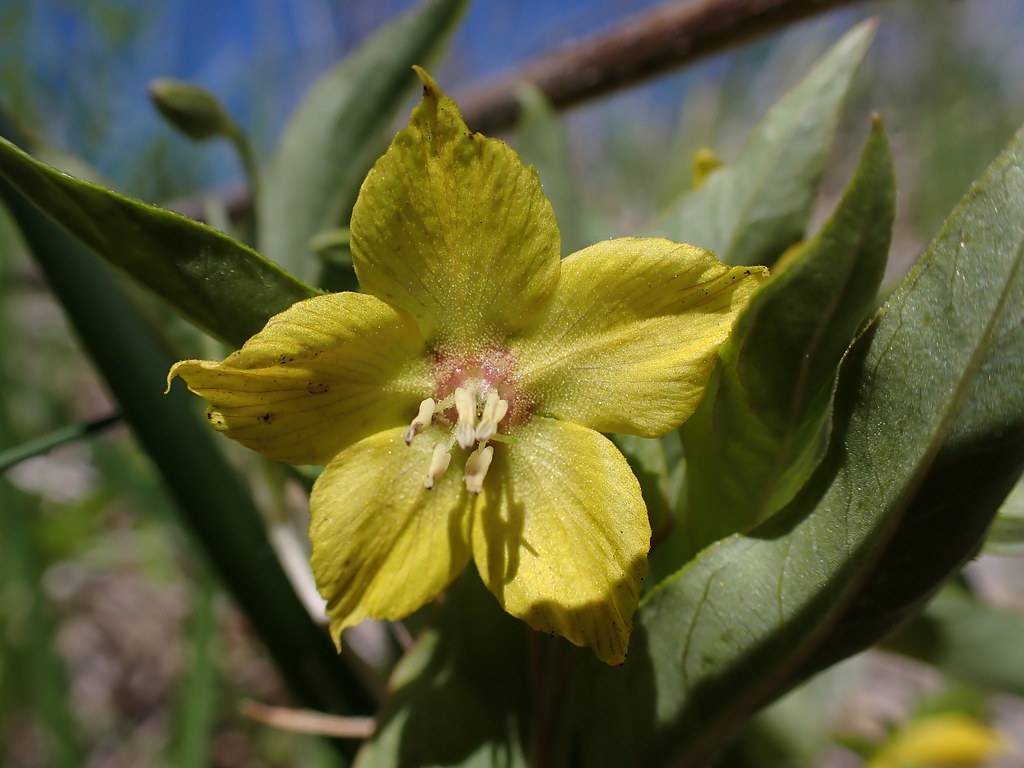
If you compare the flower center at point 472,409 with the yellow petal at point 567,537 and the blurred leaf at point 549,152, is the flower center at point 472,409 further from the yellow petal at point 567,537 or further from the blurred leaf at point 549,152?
the blurred leaf at point 549,152

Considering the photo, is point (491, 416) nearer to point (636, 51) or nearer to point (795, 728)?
point (795, 728)

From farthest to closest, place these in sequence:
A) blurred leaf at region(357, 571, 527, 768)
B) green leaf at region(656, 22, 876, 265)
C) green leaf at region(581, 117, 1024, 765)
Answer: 1. green leaf at region(656, 22, 876, 265)
2. blurred leaf at region(357, 571, 527, 768)
3. green leaf at region(581, 117, 1024, 765)

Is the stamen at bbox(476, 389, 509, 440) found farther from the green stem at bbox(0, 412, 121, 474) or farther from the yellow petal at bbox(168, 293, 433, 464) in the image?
the green stem at bbox(0, 412, 121, 474)

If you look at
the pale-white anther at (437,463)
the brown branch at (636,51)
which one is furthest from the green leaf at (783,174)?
the brown branch at (636,51)

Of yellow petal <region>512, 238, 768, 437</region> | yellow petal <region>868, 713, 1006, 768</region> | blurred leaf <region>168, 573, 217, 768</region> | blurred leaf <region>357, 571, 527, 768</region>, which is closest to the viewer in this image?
yellow petal <region>512, 238, 768, 437</region>

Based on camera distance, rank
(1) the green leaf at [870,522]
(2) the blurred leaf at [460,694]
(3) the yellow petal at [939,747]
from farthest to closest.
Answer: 1. (3) the yellow petal at [939,747]
2. (2) the blurred leaf at [460,694]
3. (1) the green leaf at [870,522]

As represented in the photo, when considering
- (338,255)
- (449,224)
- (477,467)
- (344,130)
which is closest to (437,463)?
(477,467)

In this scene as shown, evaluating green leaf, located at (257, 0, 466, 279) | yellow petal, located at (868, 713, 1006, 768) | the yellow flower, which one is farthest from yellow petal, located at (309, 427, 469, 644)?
yellow petal, located at (868, 713, 1006, 768)
